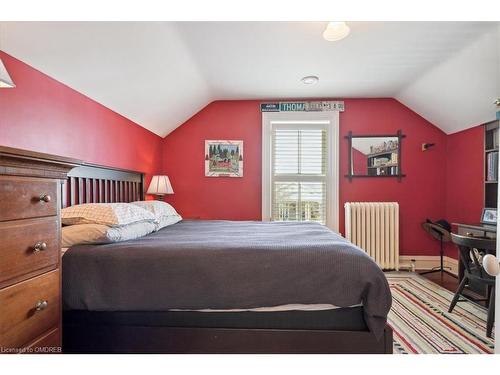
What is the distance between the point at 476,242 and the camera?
1753 millimetres

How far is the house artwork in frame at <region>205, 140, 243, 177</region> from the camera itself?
338cm

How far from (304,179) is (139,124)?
7.17 feet

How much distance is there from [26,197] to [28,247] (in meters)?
0.17

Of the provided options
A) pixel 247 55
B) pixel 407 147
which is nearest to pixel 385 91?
pixel 407 147

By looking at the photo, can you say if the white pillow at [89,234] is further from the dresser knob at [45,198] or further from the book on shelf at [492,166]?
the book on shelf at [492,166]

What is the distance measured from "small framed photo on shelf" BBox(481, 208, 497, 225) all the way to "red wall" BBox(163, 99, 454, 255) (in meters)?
0.74

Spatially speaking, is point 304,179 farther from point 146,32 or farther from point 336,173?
point 146,32

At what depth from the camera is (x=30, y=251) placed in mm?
842

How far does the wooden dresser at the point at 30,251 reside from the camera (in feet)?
2.47

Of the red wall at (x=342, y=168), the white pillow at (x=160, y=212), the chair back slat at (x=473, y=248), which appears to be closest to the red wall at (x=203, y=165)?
the red wall at (x=342, y=168)

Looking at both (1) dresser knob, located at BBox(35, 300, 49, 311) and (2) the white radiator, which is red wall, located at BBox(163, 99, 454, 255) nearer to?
(2) the white radiator

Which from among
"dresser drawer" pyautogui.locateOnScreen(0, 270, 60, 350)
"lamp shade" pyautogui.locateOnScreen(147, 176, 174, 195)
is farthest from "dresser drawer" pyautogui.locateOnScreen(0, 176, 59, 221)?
"lamp shade" pyautogui.locateOnScreen(147, 176, 174, 195)

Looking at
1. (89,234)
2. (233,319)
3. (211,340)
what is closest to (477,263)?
(233,319)

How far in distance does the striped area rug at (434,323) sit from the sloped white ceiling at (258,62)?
1.90m
